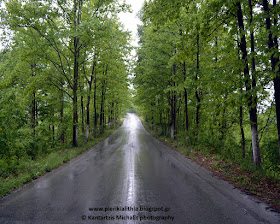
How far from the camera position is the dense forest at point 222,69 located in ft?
17.9

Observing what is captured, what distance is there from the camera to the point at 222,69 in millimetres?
6926

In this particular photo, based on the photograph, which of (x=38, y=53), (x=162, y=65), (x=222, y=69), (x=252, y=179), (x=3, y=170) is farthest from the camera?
(x=162, y=65)

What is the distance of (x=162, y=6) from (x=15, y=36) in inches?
595

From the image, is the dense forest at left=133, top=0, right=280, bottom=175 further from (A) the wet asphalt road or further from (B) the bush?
Result: (B) the bush

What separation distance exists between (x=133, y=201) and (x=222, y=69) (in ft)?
19.8

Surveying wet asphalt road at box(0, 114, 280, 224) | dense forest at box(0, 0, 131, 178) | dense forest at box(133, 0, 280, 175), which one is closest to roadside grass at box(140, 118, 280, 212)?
wet asphalt road at box(0, 114, 280, 224)

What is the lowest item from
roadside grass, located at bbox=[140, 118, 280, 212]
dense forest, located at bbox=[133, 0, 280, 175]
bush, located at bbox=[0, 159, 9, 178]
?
roadside grass, located at bbox=[140, 118, 280, 212]

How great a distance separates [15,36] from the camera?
48.7 ft

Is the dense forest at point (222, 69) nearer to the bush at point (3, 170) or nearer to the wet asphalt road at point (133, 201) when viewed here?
the wet asphalt road at point (133, 201)

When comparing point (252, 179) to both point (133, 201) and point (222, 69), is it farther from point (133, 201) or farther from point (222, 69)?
point (133, 201)

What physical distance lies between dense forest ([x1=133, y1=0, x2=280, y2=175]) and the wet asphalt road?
2.72 metres

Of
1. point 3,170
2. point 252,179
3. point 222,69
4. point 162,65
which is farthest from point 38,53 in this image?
point 252,179

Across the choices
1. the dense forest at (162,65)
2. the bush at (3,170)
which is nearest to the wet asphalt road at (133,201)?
the bush at (3,170)

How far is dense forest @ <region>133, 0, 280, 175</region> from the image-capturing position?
17.9 ft
